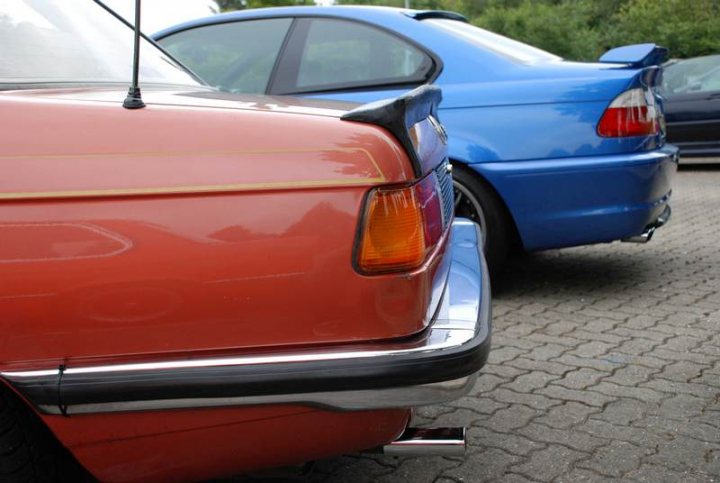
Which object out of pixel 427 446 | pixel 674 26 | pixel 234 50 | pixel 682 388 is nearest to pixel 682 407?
pixel 682 388

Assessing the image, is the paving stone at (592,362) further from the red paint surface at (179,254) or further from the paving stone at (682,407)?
the red paint surface at (179,254)

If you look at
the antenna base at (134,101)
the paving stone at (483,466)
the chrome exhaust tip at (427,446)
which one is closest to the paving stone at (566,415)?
the paving stone at (483,466)

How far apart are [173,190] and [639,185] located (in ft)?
9.57

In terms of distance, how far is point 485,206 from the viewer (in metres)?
4.33

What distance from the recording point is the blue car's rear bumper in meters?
4.12

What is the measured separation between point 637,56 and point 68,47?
3.03 meters

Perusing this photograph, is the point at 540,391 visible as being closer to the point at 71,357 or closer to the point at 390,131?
the point at 390,131

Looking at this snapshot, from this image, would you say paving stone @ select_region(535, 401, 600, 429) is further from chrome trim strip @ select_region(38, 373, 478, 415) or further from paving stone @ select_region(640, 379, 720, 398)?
chrome trim strip @ select_region(38, 373, 478, 415)

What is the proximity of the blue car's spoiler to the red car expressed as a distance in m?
2.84

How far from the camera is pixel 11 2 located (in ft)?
8.39

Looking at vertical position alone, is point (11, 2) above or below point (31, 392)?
above

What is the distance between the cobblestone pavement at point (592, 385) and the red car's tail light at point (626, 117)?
2.95ft

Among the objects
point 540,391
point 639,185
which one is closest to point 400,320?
point 540,391

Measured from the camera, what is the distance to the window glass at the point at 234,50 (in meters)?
4.82
